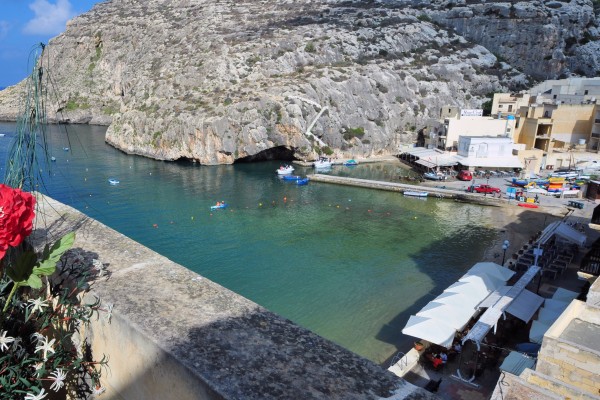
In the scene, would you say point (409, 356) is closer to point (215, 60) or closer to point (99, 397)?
point (99, 397)

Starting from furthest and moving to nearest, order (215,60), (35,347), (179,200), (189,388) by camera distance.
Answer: (215,60) → (179,200) → (35,347) → (189,388)

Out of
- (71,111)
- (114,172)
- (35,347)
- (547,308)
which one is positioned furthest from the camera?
(71,111)

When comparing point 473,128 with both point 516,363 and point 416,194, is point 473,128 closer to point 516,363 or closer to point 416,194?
point 416,194

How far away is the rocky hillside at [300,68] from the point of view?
51.7 meters

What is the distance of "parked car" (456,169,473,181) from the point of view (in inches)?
1686

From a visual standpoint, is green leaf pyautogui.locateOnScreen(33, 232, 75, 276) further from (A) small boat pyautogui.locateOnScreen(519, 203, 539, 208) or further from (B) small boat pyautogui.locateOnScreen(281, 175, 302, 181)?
(B) small boat pyautogui.locateOnScreen(281, 175, 302, 181)

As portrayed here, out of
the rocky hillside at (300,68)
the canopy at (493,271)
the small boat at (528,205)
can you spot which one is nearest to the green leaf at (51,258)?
the canopy at (493,271)

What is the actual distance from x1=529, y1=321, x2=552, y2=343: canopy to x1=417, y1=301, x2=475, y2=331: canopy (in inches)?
81.7

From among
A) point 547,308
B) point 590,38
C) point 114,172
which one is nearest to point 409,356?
point 547,308

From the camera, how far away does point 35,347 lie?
2.91 meters

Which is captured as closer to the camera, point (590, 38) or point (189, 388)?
point (189, 388)

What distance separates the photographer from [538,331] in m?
13.0

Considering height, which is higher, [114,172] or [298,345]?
[298,345]

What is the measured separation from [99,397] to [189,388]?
1263mm
